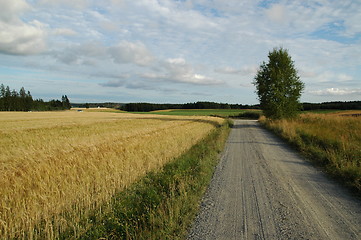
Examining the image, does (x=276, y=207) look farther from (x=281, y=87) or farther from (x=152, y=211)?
(x=281, y=87)

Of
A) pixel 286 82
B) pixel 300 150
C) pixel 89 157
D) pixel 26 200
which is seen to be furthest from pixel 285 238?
pixel 286 82

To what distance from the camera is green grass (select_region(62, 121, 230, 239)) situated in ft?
12.8

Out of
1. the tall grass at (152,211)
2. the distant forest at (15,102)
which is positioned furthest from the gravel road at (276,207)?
the distant forest at (15,102)

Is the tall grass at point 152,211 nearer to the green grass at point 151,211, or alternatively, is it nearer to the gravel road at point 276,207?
the green grass at point 151,211

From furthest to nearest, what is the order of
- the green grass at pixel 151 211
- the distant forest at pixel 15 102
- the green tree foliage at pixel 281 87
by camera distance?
the distant forest at pixel 15 102
the green tree foliage at pixel 281 87
the green grass at pixel 151 211

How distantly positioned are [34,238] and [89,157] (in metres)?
4.96

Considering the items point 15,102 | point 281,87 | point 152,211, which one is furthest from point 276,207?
point 15,102

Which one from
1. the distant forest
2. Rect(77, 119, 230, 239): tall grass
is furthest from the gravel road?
the distant forest

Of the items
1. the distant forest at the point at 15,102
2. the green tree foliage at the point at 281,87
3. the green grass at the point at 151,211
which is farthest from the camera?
the distant forest at the point at 15,102

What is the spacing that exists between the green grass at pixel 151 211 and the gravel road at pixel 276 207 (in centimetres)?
29

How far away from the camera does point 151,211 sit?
4480 millimetres

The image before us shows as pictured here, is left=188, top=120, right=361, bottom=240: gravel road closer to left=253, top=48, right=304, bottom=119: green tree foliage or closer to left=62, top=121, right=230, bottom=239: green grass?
left=62, top=121, right=230, bottom=239: green grass

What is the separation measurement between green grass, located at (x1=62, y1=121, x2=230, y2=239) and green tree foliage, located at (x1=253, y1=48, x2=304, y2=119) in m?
25.0

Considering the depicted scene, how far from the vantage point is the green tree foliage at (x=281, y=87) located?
2853cm
